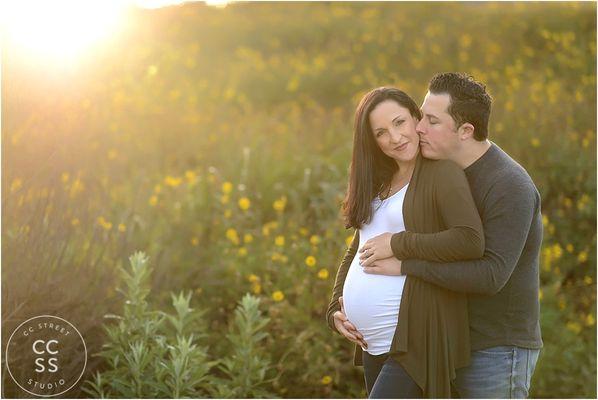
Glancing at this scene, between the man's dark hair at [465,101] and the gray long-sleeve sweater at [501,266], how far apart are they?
108mm

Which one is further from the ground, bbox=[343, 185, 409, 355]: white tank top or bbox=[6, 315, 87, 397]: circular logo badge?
bbox=[343, 185, 409, 355]: white tank top

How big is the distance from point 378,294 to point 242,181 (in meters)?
3.53

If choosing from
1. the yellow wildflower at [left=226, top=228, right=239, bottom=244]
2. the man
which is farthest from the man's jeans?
the yellow wildflower at [left=226, top=228, right=239, bottom=244]

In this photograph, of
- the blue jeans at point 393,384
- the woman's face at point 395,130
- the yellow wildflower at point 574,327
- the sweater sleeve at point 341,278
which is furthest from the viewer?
the yellow wildflower at point 574,327

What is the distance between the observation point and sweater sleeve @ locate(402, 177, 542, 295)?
281 centimetres

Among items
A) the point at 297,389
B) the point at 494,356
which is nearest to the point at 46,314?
the point at 297,389

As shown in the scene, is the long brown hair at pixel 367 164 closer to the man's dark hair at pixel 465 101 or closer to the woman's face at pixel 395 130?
the woman's face at pixel 395 130

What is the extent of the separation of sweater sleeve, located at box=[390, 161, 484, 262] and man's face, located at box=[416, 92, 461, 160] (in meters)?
0.12

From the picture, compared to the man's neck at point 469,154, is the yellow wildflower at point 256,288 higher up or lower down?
lower down

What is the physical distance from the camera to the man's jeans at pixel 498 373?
2965 millimetres

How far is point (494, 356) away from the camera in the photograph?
2961 millimetres

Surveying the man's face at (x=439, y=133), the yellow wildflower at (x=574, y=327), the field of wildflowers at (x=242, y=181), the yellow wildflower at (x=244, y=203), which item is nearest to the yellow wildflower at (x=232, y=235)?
the field of wildflowers at (x=242, y=181)

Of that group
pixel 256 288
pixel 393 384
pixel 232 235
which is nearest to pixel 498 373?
pixel 393 384

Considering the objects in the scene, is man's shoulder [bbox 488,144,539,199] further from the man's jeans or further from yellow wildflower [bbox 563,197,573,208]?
yellow wildflower [bbox 563,197,573,208]
